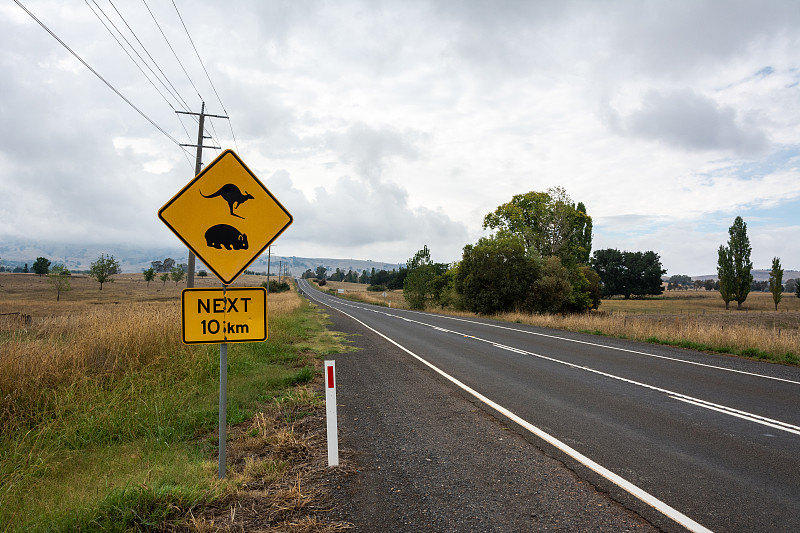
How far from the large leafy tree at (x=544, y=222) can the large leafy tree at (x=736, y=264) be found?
88.8ft

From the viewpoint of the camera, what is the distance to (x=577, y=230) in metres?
50.6

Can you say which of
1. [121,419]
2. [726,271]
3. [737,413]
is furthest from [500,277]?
[726,271]

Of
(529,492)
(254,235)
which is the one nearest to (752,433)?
(529,492)

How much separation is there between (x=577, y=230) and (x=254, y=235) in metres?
51.3

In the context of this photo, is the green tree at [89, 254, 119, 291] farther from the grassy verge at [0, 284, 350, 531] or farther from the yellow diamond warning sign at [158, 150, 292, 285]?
the yellow diamond warning sign at [158, 150, 292, 285]

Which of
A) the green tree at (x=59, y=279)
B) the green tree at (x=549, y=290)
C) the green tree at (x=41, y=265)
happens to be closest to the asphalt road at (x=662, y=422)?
the green tree at (x=549, y=290)

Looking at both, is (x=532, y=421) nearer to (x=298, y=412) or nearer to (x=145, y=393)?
(x=298, y=412)

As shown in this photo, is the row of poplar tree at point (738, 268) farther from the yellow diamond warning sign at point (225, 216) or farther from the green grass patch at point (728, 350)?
the yellow diamond warning sign at point (225, 216)

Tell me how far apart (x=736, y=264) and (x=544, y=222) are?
35874 mm

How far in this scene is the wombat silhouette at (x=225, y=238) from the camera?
13.3 ft

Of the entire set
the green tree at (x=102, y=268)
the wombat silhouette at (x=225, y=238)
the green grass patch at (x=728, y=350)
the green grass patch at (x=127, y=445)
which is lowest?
the green grass patch at (x=728, y=350)

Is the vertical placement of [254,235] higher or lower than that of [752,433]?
higher

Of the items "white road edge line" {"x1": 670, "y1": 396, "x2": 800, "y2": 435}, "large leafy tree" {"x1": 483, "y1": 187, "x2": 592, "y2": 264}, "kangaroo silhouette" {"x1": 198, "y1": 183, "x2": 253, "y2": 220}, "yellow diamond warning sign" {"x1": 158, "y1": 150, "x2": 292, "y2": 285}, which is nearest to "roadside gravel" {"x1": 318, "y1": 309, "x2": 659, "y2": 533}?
"yellow diamond warning sign" {"x1": 158, "y1": 150, "x2": 292, "y2": 285}

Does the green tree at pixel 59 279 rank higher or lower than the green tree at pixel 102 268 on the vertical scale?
lower
